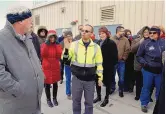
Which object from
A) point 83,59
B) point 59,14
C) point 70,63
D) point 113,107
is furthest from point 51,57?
point 59,14

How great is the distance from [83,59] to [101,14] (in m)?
3.86

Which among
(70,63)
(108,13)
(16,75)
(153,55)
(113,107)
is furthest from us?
(108,13)

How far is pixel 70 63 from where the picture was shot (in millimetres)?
2549

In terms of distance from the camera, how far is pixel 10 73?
1.39m

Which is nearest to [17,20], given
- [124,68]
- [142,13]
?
[124,68]

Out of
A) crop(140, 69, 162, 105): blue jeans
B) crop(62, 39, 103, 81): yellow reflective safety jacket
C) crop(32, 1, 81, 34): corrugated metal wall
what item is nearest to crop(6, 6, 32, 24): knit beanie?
crop(62, 39, 103, 81): yellow reflective safety jacket

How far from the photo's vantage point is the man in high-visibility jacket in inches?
93.4

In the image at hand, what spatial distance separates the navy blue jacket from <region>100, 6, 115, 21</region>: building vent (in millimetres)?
2947

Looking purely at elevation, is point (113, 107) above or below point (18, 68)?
below

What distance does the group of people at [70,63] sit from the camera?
4.67ft

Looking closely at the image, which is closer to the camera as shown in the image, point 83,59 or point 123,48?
point 83,59

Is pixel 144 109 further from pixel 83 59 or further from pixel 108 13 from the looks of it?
pixel 108 13

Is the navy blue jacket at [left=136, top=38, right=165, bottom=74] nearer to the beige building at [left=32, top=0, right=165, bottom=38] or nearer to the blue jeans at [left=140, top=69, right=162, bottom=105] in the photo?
the blue jeans at [left=140, top=69, right=162, bottom=105]

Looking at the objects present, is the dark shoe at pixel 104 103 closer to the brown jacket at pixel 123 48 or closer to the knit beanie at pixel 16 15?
the brown jacket at pixel 123 48
